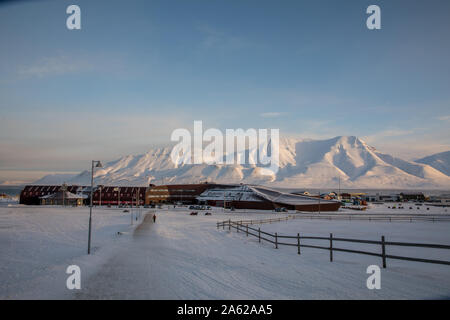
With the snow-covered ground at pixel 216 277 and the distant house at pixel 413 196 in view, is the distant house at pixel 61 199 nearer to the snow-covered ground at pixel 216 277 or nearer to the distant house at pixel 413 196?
the snow-covered ground at pixel 216 277

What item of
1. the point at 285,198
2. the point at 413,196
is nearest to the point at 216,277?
the point at 285,198

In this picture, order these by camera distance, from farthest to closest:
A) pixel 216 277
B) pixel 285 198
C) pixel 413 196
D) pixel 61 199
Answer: pixel 413 196
pixel 61 199
pixel 285 198
pixel 216 277

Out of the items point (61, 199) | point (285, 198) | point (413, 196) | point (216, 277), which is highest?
point (216, 277)

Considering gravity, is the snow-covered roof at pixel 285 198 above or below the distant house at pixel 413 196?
above

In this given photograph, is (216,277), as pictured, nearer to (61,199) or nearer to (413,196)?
(61,199)

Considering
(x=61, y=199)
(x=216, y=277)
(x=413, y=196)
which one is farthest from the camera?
(x=413, y=196)

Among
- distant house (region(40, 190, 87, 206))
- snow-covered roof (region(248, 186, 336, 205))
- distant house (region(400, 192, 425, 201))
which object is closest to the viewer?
snow-covered roof (region(248, 186, 336, 205))

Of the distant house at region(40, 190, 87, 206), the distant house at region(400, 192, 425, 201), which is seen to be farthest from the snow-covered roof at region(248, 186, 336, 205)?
the distant house at region(400, 192, 425, 201)

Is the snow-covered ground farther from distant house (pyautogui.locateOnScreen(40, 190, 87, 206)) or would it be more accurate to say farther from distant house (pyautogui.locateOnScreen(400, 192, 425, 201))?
distant house (pyautogui.locateOnScreen(400, 192, 425, 201))

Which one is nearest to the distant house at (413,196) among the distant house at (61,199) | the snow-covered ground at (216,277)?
the distant house at (61,199)

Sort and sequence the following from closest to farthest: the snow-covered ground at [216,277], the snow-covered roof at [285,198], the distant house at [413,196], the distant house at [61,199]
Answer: the snow-covered ground at [216,277] < the snow-covered roof at [285,198] < the distant house at [61,199] < the distant house at [413,196]

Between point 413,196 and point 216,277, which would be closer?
point 216,277
